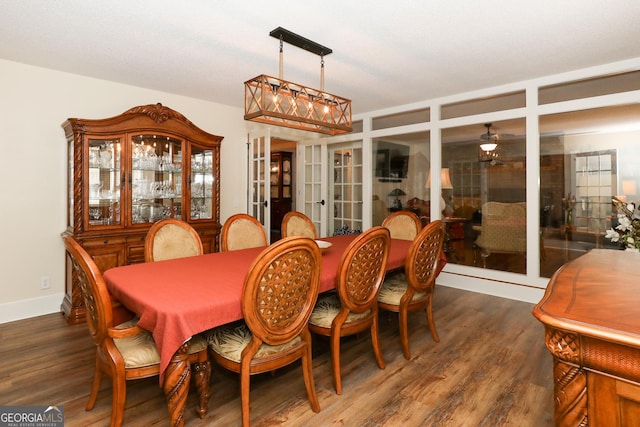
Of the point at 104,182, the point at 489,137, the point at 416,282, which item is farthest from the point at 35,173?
the point at 489,137

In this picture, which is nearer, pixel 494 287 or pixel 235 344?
pixel 235 344

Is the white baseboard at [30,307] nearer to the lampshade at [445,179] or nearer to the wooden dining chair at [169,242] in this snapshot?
the wooden dining chair at [169,242]

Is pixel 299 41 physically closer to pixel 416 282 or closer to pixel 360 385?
pixel 416 282

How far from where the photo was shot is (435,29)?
265 centimetres

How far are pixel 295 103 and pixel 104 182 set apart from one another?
7.69 feet

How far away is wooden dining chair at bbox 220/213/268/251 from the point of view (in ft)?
10.3

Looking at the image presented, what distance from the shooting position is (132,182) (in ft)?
12.4

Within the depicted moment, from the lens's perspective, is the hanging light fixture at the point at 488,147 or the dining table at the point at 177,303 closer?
the dining table at the point at 177,303

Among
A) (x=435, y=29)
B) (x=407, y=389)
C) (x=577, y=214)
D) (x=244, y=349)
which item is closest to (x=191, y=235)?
(x=244, y=349)

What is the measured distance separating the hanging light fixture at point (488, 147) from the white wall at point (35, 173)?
4.64 m

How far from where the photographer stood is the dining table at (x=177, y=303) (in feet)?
4.95

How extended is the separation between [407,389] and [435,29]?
8.32ft

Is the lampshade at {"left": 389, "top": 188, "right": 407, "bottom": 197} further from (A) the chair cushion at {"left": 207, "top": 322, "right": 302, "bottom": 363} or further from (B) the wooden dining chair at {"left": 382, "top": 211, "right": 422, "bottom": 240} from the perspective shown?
(A) the chair cushion at {"left": 207, "top": 322, "right": 302, "bottom": 363}

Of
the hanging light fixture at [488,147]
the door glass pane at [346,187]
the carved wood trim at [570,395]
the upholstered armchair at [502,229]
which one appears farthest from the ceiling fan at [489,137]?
the carved wood trim at [570,395]
